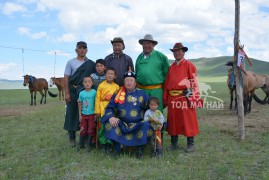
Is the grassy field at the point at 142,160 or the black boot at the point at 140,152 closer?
the grassy field at the point at 142,160

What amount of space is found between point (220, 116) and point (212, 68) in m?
109

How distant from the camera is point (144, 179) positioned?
457cm

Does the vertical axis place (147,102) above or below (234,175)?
above

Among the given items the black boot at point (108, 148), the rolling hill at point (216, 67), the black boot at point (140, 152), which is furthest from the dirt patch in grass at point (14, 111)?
the rolling hill at point (216, 67)

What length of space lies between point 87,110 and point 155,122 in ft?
4.38

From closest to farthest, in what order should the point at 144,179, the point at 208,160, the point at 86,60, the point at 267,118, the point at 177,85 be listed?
the point at 144,179
the point at 208,160
the point at 177,85
the point at 86,60
the point at 267,118

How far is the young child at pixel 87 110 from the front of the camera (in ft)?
19.8

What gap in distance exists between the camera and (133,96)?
5766 mm

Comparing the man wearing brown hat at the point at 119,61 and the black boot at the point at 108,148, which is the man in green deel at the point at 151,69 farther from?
the black boot at the point at 108,148

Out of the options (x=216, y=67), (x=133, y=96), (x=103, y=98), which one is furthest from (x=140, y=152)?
(x=216, y=67)

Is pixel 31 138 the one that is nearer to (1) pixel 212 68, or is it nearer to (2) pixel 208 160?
(2) pixel 208 160

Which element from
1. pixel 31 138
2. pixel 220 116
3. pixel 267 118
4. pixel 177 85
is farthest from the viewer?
pixel 220 116

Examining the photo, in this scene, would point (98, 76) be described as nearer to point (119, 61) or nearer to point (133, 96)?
point (119, 61)

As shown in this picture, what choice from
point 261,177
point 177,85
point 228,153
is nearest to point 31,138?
point 177,85
